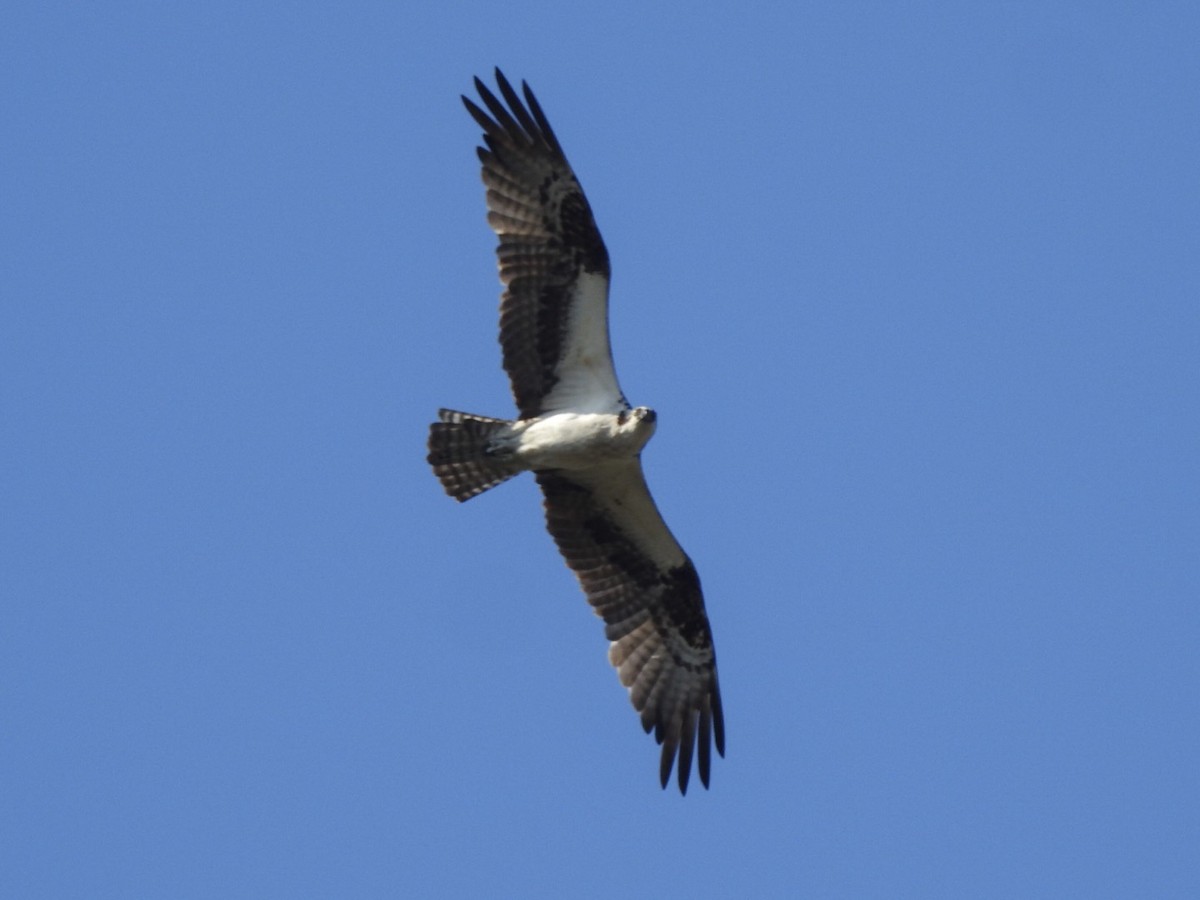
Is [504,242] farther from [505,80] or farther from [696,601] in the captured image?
[696,601]

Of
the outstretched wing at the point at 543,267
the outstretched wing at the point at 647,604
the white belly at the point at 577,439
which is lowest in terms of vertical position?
the outstretched wing at the point at 647,604

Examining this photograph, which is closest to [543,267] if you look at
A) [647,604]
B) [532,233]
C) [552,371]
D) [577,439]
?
[532,233]

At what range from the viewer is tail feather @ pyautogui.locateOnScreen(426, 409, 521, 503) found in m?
15.4

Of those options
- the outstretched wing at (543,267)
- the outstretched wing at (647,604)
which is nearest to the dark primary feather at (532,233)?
the outstretched wing at (543,267)

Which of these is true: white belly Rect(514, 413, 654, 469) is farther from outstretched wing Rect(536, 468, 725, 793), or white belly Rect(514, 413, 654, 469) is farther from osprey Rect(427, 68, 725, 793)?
outstretched wing Rect(536, 468, 725, 793)

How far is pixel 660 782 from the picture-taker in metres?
15.8

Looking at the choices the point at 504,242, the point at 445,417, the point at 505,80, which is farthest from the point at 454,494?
the point at 505,80

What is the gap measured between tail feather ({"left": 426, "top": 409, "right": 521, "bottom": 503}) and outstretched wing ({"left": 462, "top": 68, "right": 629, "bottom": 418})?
1.15ft

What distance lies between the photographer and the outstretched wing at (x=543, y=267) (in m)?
15.2

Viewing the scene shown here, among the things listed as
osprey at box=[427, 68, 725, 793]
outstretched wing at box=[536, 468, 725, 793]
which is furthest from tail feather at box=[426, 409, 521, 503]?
outstretched wing at box=[536, 468, 725, 793]

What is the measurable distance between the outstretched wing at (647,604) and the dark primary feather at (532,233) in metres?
1.04

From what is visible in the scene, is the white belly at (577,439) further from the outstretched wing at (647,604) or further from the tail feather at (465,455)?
the outstretched wing at (647,604)

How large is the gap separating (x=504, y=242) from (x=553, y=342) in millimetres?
796

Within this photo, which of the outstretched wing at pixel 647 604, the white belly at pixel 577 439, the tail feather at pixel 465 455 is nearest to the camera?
the white belly at pixel 577 439
